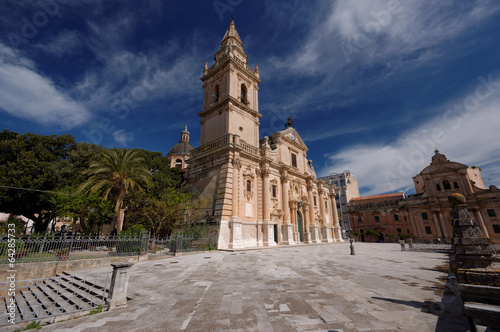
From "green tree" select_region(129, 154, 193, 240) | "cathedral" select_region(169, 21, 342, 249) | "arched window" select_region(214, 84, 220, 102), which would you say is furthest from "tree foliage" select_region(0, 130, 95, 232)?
"arched window" select_region(214, 84, 220, 102)

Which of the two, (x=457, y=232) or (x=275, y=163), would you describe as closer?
(x=457, y=232)

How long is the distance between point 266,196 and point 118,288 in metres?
17.0

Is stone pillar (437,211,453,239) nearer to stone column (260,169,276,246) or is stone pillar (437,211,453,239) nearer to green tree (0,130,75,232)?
stone column (260,169,276,246)

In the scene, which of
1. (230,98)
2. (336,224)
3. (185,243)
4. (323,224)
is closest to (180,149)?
(230,98)

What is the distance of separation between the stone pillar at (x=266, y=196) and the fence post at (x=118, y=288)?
1616 cm

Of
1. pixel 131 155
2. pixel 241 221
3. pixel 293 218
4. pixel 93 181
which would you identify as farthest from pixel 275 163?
pixel 93 181

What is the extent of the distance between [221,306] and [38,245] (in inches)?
423

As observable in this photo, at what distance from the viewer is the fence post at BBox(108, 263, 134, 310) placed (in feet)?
16.0

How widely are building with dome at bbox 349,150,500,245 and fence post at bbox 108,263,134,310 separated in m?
38.3

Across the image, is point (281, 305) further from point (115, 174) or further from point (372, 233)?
point (372, 233)

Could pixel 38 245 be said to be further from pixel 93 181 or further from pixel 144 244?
pixel 93 181

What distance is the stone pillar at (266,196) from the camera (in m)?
20.7

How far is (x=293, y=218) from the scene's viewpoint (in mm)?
25266

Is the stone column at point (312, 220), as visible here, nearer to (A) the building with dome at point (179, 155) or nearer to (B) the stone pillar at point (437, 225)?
(B) the stone pillar at point (437, 225)
